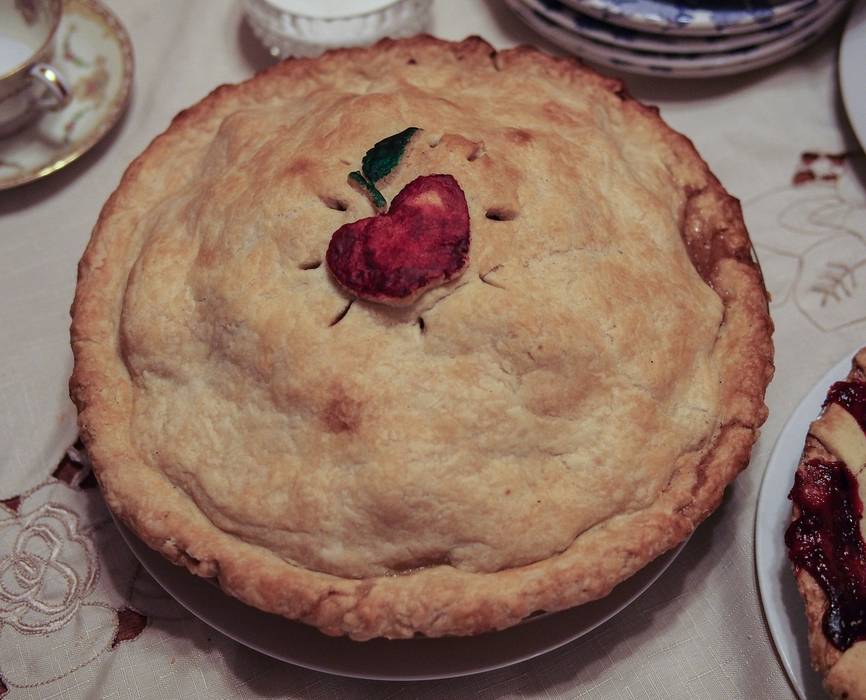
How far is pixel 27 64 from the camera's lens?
2262 mm

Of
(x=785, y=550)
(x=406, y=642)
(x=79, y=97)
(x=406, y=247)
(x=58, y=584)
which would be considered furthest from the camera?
(x=79, y=97)

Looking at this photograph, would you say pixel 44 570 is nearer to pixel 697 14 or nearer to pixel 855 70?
pixel 697 14

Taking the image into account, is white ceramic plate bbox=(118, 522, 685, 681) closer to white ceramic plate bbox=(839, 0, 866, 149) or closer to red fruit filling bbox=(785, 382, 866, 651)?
red fruit filling bbox=(785, 382, 866, 651)

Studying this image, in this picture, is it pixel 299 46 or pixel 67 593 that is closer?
pixel 67 593

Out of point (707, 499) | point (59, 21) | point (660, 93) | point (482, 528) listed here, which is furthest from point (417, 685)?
point (59, 21)

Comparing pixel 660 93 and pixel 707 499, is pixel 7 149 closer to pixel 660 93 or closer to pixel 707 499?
pixel 660 93

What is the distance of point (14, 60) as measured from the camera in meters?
2.40

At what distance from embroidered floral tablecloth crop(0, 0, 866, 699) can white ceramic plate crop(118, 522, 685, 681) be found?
0.66ft

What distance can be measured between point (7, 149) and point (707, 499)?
6.41 feet

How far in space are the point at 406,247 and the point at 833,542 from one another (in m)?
0.90

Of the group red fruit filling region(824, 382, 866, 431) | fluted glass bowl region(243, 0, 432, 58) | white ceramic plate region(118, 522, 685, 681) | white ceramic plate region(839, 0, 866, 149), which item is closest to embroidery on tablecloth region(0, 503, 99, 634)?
white ceramic plate region(118, 522, 685, 681)

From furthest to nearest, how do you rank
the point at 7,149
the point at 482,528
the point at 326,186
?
the point at 7,149, the point at 326,186, the point at 482,528

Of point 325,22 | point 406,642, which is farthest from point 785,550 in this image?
point 325,22

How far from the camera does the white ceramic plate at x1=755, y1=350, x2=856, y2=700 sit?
1.69 meters
